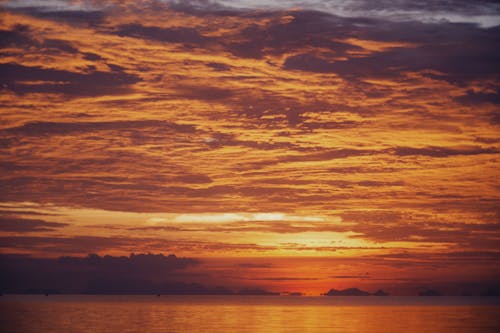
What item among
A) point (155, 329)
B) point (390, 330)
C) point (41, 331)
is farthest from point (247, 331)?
point (41, 331)

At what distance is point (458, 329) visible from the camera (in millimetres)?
122438

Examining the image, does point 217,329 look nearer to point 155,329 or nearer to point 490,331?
point 155,329

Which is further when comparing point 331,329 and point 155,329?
point 331,329

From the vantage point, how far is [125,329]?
113438 millimetres

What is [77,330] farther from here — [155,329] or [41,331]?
[155,329]

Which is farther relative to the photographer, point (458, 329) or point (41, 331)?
point (458, 329)

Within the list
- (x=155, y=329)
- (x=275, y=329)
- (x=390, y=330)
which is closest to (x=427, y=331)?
(x=390, y=330)

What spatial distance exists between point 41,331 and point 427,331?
214 feet

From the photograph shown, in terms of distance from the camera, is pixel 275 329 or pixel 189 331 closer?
pixel 189 331

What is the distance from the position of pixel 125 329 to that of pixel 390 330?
46262 mm

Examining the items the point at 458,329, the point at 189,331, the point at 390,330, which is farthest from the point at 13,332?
the point at 458,329

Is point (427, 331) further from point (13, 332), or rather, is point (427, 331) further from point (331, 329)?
point (13, 332)

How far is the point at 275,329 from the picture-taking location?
390 ft

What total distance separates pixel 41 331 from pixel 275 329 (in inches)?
1552
